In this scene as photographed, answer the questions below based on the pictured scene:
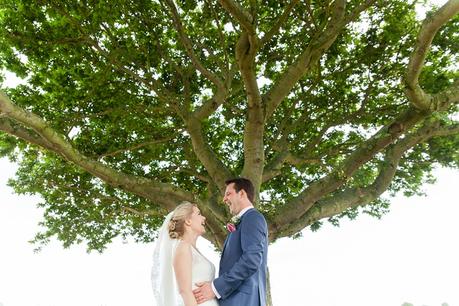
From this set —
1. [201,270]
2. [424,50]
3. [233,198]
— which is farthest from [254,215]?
[424,50]

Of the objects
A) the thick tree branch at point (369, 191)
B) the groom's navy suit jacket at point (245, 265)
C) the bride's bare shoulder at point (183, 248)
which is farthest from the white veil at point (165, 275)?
the thick tree branch at point (369, 191)

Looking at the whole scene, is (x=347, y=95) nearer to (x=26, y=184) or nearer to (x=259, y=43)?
(x=259, y=43)

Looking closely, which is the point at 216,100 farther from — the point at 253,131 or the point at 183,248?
the point at 183,248

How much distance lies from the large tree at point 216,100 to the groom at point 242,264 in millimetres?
4052

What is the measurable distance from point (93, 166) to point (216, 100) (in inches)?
124

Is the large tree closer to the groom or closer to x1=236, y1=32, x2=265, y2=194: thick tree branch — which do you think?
x1=236, y1=32, x2=265, y2=194: thick tree branch

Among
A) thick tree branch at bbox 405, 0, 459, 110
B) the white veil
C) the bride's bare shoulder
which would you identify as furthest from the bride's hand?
thick tree branch at bbox 405, 0, 459, 110

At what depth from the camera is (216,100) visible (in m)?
9.95

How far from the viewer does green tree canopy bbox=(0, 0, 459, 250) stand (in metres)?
9.34

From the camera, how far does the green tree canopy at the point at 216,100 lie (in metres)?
9.34

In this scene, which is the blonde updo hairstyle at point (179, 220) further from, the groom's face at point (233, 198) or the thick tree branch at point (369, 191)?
the thick tree branch at point (369, 191)

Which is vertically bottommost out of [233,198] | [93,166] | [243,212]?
[243,212]

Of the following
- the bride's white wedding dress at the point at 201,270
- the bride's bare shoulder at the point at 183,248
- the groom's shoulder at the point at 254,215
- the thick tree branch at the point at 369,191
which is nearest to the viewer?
the bride's bare shoulder at the point at 183,248

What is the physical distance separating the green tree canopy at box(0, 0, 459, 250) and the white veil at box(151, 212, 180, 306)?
3941mm
